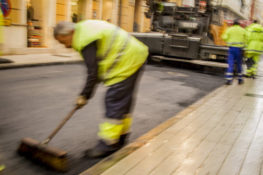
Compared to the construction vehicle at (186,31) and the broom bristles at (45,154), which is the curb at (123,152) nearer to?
the broom bristles at (45,154)

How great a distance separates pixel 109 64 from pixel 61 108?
7.92 feet

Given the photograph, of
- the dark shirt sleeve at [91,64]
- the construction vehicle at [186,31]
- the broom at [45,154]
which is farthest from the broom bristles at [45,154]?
the construction vehicle at [186,31]

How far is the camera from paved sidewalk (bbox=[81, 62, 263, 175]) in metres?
2.91

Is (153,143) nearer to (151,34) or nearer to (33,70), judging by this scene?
(33,70)

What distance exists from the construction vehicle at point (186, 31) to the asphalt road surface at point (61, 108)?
2.69 meters

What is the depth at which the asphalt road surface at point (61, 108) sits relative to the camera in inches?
136

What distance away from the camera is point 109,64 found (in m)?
3.18

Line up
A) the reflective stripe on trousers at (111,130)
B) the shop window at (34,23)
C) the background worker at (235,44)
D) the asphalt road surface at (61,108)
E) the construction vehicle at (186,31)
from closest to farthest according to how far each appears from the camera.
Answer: the reflective stripe on trousers at (111,130)
the asphalt road surface at (61,108)
the background worker at (235,44)
the construction vehicle at (186,31)
the shop window at (34,23)

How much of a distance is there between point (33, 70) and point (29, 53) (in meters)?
3.83

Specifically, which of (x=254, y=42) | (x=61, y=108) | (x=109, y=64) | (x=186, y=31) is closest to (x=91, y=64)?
(x=109, y=64)

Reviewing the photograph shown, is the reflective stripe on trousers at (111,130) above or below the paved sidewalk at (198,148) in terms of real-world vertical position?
above

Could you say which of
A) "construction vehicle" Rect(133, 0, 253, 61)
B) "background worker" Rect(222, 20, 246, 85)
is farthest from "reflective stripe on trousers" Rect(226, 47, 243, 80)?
"construction vehicle" Rect(133, 0, 253, 61)

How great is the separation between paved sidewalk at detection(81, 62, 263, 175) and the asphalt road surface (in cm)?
45

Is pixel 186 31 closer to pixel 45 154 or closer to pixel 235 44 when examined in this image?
pixel 235 44
